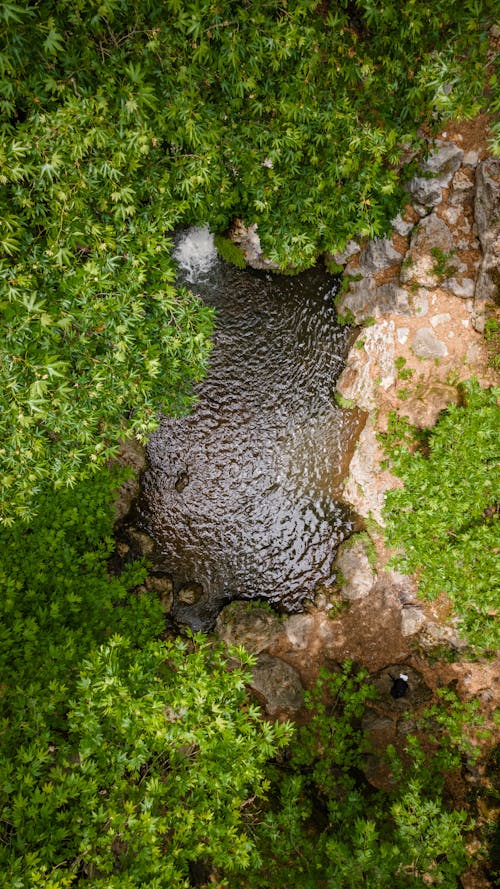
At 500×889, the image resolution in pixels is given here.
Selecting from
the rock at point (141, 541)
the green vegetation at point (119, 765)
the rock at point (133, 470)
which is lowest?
the rock at point (141, 541)

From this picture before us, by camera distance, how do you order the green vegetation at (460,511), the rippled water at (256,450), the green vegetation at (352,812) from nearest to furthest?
the green vegetation at (352,812)
the green vegetation at (460,511)
the rippled water at (256,450)

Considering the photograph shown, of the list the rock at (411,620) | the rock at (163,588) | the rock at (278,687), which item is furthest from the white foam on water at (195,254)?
the rock at (278,687)

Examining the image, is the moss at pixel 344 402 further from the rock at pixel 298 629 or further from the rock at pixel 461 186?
the rock at pixel 298 629

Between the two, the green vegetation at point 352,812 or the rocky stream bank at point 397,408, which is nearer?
the green vegetation at point 352,812

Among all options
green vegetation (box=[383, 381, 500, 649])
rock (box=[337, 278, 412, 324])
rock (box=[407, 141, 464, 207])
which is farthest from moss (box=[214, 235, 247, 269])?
green vegetation (box=[383, 381, 500, 649])

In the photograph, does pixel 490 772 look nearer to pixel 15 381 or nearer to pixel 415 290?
pixel 415 290

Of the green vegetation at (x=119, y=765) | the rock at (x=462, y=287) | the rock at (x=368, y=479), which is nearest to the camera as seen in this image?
the green vegetation at (x=119, y=765)

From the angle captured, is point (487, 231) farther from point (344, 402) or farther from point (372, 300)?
point (344, 402)
